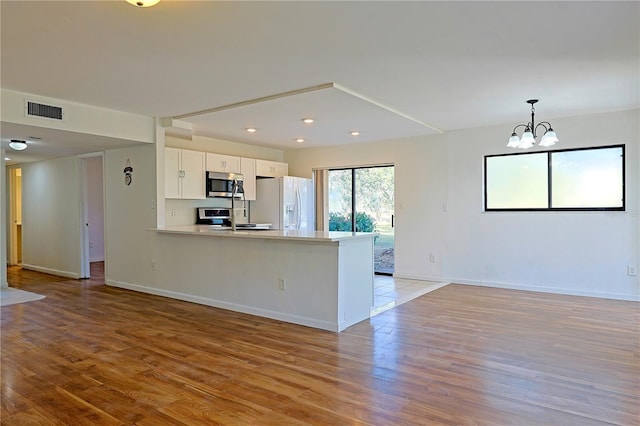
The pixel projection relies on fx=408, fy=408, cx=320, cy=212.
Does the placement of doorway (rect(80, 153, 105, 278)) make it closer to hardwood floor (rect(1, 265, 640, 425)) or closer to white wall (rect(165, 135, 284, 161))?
white wall (rect(165, 135, 284, 161))

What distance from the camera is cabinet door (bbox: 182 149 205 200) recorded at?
19.7 feet

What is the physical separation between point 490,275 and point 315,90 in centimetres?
390

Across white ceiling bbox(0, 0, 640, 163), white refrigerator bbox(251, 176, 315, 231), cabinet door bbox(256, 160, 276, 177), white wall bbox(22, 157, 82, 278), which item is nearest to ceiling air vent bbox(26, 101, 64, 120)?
white ceiling bbox(0, 0, 640, 163)

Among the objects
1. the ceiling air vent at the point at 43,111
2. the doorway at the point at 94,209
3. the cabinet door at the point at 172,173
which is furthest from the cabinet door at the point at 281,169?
the doorway at the point at 94,209

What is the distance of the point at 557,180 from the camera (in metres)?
5.58

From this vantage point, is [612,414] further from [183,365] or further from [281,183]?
[281,183]

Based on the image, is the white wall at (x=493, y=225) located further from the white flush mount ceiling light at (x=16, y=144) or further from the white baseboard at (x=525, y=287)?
the white flush mount ceiling light at (x=16, y=144)

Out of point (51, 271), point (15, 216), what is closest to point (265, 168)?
point (51, 271)

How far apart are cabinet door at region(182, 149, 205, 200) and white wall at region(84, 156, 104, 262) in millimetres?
4303

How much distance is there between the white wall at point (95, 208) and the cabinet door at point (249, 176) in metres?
4.25

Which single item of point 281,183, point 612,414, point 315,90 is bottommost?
point 612,414

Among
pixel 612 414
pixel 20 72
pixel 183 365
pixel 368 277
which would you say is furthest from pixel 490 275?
pixel 20 72

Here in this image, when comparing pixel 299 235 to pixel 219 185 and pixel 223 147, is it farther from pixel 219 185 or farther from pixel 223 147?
pixel 223 147

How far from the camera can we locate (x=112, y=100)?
4504 mm
